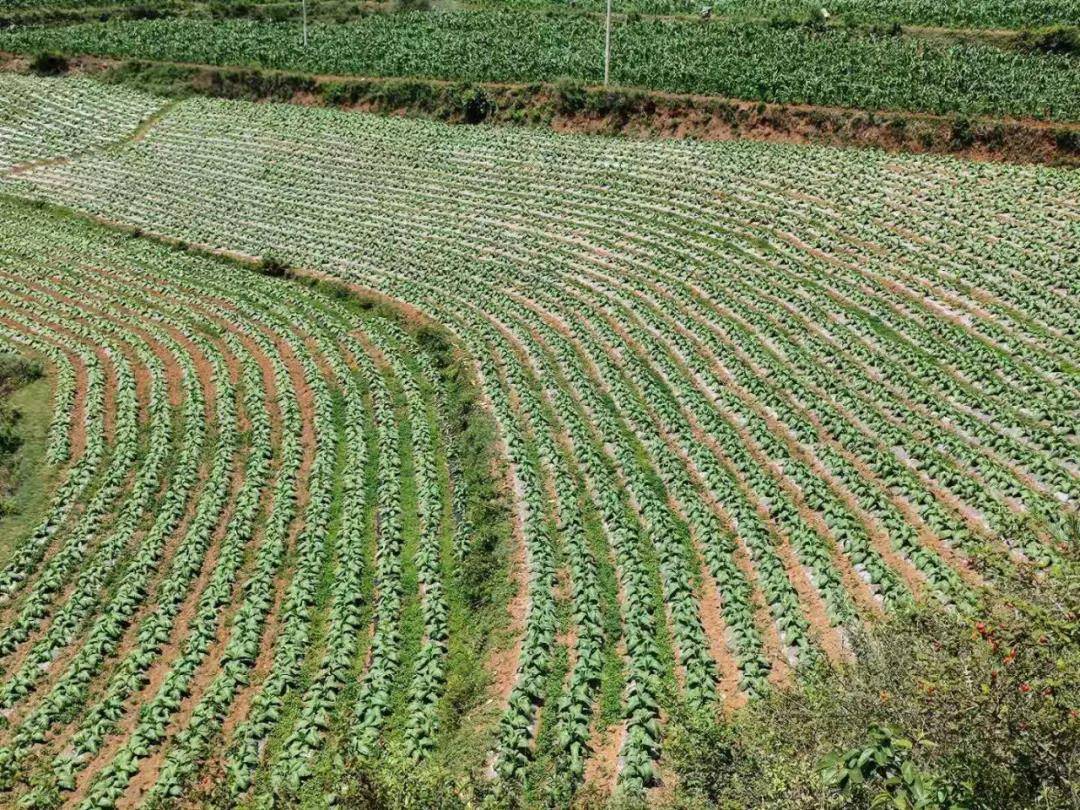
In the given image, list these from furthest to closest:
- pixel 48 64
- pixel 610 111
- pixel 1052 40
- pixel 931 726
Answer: pixel 48 64 → pixel 1052 40 → pixel 610 111 → pixel 931 726

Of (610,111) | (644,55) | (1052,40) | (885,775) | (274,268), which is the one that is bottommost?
(885,775)

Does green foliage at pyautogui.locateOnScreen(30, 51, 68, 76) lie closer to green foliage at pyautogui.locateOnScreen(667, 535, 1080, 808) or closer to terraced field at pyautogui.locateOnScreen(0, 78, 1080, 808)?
terraced field at pyautogui.locateOnScreen(0, 78, 1080, 808)

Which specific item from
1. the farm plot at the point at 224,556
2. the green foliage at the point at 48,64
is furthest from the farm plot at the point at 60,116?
the farm plot at the point at 224,556

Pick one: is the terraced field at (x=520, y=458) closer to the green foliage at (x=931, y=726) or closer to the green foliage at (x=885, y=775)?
the green foliage at (x=931, y=726)

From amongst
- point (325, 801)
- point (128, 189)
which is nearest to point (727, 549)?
point (325, 801)

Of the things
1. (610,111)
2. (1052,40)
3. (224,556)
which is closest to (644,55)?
(610,111)

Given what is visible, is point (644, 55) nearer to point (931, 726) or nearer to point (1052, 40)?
point (1052, 40)

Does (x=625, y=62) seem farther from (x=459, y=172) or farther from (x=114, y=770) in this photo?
(x=114, y=770)

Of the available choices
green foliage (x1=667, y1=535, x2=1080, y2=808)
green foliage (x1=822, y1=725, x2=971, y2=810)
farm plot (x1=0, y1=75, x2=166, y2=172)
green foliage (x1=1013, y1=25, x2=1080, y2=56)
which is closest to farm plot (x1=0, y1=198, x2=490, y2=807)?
green foliage (x1=667, y1=535, x2=1080, y2=808)

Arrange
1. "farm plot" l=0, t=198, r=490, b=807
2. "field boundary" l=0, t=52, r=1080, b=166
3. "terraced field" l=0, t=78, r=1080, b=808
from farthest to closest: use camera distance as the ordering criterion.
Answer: "field boundary" l=0, t=52, r=1080, b=166 < "terraced field" l=0, t=78, r=1080, b=808 < "farm plot" l=0, t=198, r=490, b=807
